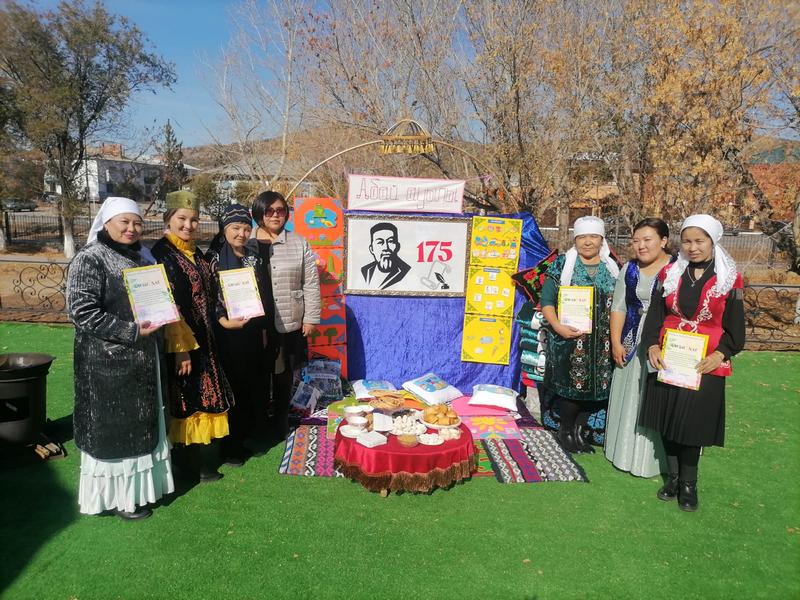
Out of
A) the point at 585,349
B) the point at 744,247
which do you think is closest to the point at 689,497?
the point at 585,349

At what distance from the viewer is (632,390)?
4.01 meters

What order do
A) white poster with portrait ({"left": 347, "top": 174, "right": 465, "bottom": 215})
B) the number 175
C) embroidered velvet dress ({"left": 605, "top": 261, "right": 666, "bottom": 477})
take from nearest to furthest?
embroidered velvet dress ({"left": 605, "top": 261, "right": 666, "bottom": 477}), white poster with portrait ({"left": 347, "top": 174, "right": 465, "bottom": 215}), the number 175

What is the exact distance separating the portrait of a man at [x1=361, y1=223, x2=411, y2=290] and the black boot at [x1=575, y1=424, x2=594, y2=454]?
7.32 feet

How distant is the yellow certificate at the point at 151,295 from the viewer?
2943 mm

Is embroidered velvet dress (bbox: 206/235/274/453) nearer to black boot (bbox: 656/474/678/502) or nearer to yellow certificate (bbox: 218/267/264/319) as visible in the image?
yellow certificate (bbox: 218/267/264/319)

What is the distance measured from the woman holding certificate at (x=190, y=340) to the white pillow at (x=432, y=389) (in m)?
2.11

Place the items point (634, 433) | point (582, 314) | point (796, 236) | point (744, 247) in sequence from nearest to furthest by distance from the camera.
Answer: point (634, 433)
point (582, 314)
point (796, 236)
point (744, 247)

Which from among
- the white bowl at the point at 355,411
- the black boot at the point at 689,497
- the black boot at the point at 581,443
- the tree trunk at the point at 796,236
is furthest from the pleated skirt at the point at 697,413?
the tree trunk at the point at 796,236

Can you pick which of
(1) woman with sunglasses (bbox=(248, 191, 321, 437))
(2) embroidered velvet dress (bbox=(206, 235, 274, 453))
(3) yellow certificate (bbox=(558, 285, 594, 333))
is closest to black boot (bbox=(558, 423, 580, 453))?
(3) yellow certificate (bbox=(558, 285, 594, 333))

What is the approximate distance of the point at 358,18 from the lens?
34.9 ft

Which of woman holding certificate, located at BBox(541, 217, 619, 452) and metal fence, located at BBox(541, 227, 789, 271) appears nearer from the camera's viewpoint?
woman holding certificate, located at BBox(541, 217, 619, 452)

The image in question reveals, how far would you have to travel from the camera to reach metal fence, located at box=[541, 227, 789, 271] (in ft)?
31.6

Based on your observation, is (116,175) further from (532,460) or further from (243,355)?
(532,460)

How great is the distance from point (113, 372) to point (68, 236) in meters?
18.2
